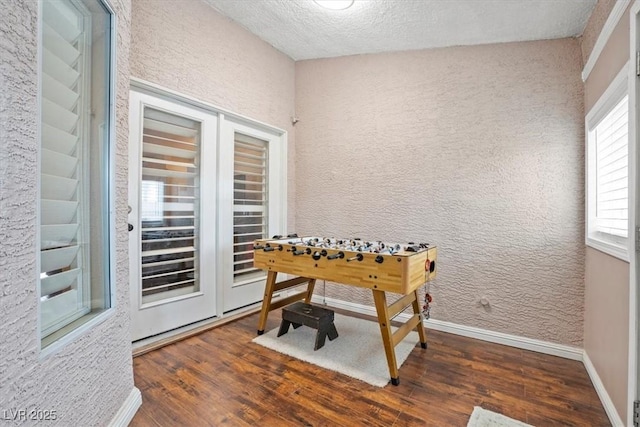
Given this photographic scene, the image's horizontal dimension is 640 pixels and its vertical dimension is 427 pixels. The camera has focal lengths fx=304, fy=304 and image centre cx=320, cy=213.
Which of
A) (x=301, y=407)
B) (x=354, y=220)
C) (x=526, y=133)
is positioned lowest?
(x=301, y=407)

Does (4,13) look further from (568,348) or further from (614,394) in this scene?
(568,348)

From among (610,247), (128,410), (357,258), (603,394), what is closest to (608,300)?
(610,247)

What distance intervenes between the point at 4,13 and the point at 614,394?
295 centimetres

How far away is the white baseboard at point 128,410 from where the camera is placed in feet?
4.71

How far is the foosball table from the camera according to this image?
190 cm

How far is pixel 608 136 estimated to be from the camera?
186 cm

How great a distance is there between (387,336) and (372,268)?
17.2 inches

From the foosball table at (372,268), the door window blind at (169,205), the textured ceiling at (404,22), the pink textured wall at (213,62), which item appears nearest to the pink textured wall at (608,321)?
the foosball table at (372,268)

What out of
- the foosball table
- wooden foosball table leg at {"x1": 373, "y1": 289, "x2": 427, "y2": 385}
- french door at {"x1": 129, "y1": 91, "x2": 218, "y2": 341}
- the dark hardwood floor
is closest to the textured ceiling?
french door at {"x1": 129, "y1": 91, "x2": 218, "y2": 341}

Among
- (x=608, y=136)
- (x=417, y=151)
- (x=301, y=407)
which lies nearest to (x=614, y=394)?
(x=608, y=136)

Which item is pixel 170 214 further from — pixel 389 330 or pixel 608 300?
pixel 608 300

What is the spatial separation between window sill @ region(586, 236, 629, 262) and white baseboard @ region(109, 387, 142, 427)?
2.51 m

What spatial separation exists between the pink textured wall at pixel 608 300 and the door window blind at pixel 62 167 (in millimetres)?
2477

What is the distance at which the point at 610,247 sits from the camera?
1.68 metres
